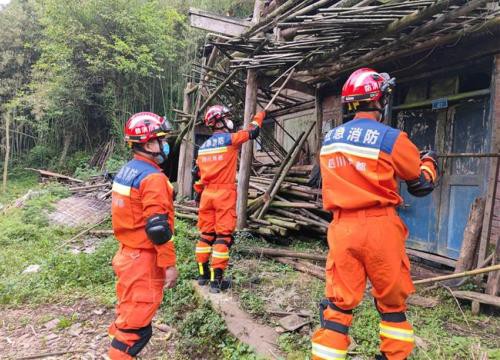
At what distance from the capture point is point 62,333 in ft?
13.4

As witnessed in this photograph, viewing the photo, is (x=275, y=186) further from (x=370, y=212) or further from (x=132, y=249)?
(x=370, y=212)

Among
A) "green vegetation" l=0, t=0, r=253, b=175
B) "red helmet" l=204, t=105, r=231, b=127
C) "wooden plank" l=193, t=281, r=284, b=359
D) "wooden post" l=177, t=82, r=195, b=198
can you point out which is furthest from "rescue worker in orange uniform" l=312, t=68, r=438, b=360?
"green vegetation" l=0, t=0, r=253, b=175

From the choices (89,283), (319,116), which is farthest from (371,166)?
(319,116)

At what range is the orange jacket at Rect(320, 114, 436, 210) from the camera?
8.07 feet

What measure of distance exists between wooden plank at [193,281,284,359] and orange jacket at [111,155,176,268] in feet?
3.75

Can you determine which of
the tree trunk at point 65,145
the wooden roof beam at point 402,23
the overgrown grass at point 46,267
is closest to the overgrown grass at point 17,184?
the tree trunk at point 65,145

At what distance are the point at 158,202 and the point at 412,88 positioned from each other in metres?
5.18

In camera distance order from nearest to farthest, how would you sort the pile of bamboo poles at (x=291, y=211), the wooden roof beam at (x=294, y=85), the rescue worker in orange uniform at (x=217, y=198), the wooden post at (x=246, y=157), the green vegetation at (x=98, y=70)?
1. the rescue worker in orange uniform at (x=217, y=198)
2. the pile of bamboo poles at (x=291, y=211)
3. the wooden post at (x=246, y=157)
4. the wooden roof beam at (x=294, y=85)
5. the green vegetation at (x=98, y=70)

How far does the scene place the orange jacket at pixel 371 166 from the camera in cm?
246

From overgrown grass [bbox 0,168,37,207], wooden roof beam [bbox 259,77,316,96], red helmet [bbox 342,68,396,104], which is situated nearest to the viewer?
red helmet [bbox 342,68,396,104]

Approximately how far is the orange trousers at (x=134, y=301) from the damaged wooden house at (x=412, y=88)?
311cm

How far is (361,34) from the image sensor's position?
177 inches

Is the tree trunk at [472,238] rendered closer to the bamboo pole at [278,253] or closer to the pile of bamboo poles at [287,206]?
the bamboo pole at [278,253]

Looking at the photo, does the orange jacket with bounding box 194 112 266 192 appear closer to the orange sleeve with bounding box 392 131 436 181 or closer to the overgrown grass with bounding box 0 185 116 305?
the overgrown grass with bounding box 0 185 116 305
